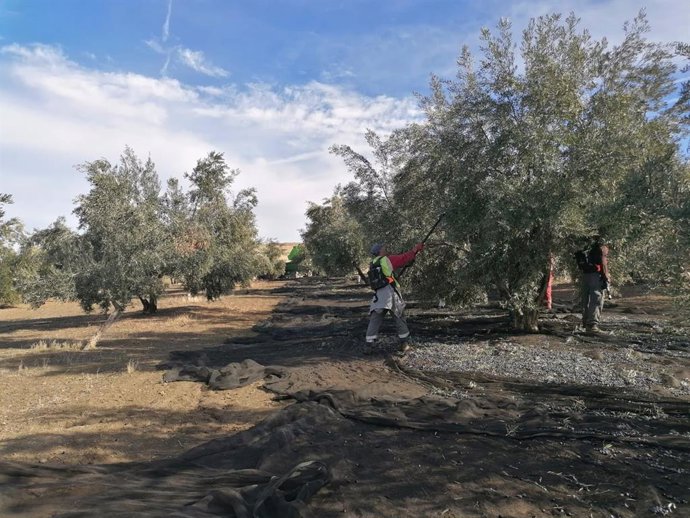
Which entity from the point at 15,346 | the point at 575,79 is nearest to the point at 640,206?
the point at 575,79

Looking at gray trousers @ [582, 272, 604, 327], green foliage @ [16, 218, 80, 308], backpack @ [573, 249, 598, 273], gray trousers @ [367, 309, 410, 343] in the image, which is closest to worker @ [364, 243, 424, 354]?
gray trousers @ [367, 309, 410, 343]

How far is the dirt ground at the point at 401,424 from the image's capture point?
3785 millimetres

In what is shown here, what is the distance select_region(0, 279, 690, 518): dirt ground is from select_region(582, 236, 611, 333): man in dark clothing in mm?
474

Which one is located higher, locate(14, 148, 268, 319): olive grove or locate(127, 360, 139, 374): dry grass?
locate(14, 148, 268, 319): olive grove

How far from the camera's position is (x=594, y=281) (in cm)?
1062

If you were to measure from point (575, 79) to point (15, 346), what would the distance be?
19.0 m

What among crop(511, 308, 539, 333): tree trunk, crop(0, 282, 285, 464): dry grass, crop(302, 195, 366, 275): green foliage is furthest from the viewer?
crop(302, 195, 366, 275): green foliage

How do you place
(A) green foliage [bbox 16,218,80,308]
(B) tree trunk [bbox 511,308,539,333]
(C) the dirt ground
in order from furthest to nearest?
(A) green foliage [bbox 16,218,80,308] < (B) tree trunk [bbox 511,308,539,333] < (C) the dirt ground

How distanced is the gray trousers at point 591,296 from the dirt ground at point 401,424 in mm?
469

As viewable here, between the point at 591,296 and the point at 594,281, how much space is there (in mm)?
384

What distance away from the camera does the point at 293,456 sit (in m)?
4.68

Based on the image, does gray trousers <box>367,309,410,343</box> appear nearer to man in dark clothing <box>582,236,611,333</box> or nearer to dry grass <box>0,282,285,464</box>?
dry grass <box>0,282,285,464</box>

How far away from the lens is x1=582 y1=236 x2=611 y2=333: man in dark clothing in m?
10.2

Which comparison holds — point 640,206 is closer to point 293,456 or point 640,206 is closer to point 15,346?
point 293,456
